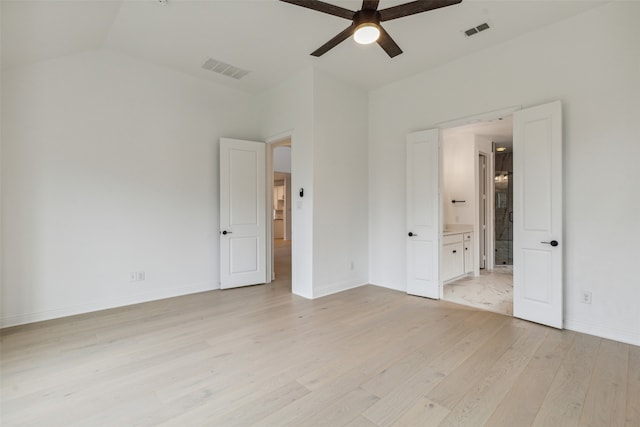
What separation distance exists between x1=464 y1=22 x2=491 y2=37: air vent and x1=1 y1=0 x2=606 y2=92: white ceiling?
0.07m

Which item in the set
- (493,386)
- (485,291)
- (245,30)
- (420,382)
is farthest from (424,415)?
(245,30)

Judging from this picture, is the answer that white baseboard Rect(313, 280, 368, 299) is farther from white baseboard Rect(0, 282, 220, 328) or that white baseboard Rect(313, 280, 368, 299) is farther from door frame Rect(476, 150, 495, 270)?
door frame Rect(476, 150, 495, 270)

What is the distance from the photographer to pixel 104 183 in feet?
12.2

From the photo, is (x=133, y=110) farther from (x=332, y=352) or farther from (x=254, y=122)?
(x=332, y=352)

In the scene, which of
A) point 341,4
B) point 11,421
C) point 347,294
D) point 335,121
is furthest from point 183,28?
point 347,294

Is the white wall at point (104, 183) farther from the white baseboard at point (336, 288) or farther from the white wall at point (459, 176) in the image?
the white wall at point (459, 176)

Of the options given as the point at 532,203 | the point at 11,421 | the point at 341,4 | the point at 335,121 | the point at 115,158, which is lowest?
the point at 11,421

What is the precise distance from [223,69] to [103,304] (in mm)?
3444

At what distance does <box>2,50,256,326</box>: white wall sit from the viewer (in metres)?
3.26

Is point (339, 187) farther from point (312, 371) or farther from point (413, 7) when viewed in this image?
point (312, 371)

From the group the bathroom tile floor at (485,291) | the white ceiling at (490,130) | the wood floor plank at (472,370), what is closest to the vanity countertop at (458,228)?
the bathroom tile floor at (485,291)

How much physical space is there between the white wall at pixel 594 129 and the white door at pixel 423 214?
82 cm

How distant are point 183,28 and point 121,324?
327 cm

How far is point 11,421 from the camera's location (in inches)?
69.7
